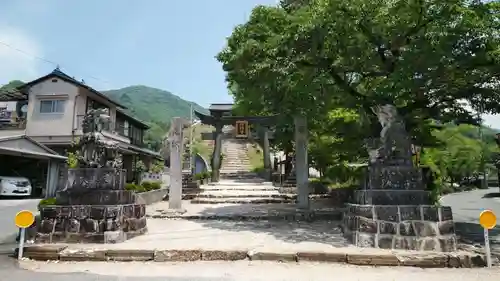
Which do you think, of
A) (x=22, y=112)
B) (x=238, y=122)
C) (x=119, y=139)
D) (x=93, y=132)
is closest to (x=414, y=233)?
(x=93, y=132)

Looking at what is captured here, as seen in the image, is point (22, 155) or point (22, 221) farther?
point (22, 155)

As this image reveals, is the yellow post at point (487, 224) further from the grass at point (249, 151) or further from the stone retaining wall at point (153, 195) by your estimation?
the grass at point (249, 151)

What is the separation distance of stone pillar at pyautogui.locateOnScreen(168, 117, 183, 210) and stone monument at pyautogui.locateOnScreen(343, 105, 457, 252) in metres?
7.50

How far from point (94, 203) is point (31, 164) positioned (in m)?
21.0

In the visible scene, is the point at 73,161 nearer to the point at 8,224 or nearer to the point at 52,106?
the point at 8,224

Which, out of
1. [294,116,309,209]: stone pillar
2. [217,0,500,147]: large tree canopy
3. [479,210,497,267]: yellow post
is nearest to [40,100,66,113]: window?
[217,0,500,147]: large tree canopy

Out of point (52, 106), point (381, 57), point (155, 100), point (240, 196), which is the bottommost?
point (240, 196)

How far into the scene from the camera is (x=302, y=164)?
45.8ft

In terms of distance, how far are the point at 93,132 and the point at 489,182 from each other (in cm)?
4969

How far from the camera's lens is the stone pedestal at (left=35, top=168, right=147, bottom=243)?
8133 mm

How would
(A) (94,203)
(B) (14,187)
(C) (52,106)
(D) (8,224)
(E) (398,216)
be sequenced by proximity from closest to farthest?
(E) (398,216) < (A) (94,203) < (D) (8,224) < (B) (14,187) < (C) (52,106)

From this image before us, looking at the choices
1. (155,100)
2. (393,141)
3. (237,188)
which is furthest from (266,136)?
(155,100)

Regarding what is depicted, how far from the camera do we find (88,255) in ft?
23.4

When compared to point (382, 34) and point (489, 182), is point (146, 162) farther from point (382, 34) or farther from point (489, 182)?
point (489, 182)
